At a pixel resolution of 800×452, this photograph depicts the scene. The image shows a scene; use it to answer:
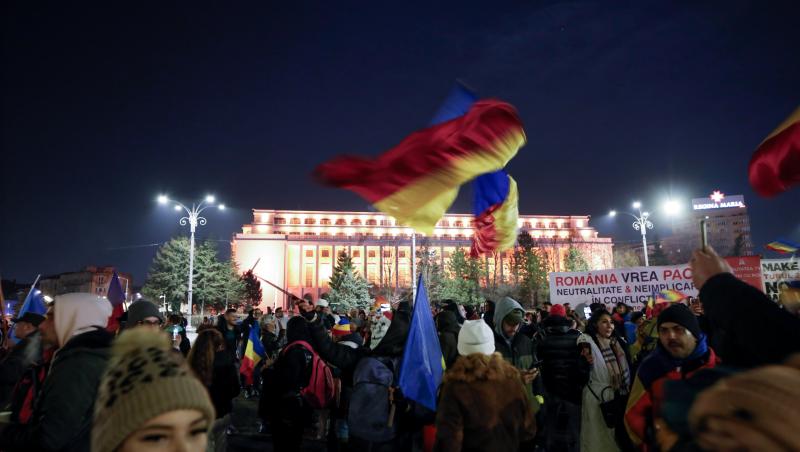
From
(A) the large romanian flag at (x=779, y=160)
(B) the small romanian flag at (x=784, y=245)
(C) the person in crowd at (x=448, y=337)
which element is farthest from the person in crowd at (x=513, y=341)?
(B) the small romanian flag at (x=784, y=245)

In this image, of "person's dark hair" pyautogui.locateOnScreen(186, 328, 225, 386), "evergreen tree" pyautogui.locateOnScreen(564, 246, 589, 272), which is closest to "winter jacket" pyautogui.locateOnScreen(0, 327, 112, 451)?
"person's dark hair" pyautogui.locateOnScreen(186, 328, 225, 386)

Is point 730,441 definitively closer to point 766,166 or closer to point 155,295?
point 766,166

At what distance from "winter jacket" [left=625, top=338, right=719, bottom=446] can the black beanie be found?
6.0 inches

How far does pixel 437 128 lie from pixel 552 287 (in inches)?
496

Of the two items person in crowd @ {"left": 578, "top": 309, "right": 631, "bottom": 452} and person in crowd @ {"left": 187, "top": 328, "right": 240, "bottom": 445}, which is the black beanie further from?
person in crowd @ {"left": 187, "top": 328, "right": 240, "bottom": 445}

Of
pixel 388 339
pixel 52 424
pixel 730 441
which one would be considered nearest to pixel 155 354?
pixel 52 424

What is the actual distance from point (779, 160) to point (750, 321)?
2.72 metres

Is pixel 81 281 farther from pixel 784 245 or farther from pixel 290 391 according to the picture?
pixel 784 245

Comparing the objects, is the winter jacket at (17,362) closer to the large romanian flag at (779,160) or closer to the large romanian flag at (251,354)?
the large romanian flag at (251,354)

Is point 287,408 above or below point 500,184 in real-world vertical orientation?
below

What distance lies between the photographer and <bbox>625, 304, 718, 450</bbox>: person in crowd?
325 cm

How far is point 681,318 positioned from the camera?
348 cm

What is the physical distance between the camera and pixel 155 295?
155 ft

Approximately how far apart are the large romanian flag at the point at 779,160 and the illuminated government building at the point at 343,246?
77.7 meters
